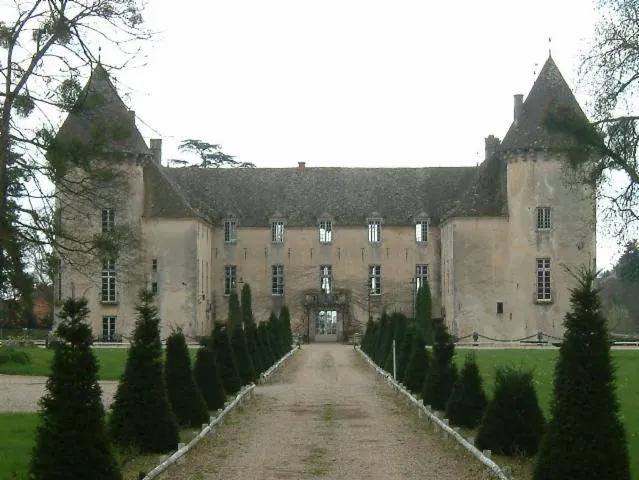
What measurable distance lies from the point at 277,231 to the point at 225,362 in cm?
3038

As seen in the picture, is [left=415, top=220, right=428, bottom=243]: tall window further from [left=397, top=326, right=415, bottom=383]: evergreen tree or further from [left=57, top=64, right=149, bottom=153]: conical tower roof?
[left=57, top=64, right=149, bottom=153]: conical tower roof

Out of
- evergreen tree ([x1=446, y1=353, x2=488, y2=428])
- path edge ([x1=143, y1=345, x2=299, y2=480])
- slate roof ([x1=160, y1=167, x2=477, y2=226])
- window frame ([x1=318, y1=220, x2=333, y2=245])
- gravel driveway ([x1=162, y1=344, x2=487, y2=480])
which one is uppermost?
slate roof ([x1=160, y1=167, x2=477, y2=226])

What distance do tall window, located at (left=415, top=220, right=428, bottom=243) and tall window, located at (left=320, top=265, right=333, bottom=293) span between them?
4.33 m

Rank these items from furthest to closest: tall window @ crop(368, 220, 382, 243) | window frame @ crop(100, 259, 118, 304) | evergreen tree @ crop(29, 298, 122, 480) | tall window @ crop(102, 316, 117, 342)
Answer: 1. tall window @ crop(368, 220, 382, 243)
2. window frame @ crop(100, 259, 118, 304)
3. tall window @ crop(102, 316, 117, 342)
4. evergreen tree @ crop(29, 298, 122, 480)

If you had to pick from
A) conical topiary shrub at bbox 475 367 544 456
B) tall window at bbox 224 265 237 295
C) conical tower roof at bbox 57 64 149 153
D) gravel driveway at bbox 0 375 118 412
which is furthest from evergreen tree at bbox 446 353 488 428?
tall window at bbox 224 265 237 295

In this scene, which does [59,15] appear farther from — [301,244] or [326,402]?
[301,244]

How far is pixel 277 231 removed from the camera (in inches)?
1951

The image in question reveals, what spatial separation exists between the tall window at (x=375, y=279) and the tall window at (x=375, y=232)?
126cm

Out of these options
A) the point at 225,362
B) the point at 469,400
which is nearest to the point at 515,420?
the point at 469,400

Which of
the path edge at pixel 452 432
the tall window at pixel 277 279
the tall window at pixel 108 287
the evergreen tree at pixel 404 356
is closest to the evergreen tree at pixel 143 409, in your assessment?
the path edge at pixel 452 432

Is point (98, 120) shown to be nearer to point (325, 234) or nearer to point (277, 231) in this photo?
point (277, 231)

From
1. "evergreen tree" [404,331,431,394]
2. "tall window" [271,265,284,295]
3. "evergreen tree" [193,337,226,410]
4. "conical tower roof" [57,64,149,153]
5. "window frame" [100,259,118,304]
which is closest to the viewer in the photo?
"conical tower roof" [57,64,149,153]

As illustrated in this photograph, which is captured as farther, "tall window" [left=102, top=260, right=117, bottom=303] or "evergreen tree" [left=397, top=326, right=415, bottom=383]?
"tall window" [left=102, top=260, right=117, bottom=303]

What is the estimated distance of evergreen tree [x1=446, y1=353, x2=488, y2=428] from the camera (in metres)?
13.8
